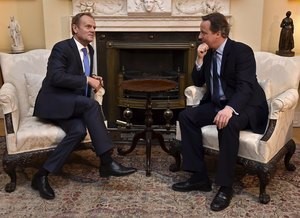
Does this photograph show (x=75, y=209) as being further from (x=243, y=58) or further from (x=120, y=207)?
(x=243, y=58)

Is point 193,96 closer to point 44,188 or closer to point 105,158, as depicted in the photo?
point 105,158

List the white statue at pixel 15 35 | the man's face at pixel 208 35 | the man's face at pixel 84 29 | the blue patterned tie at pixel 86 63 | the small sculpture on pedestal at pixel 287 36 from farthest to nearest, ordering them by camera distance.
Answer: the white statue at pixel 15 35 < the small sculpture on pedestal at pixel 287 36 < the blue patterned tie at pixel 86 63 < the man's face at pixel 84 29 < the man's face at pixel 208 35

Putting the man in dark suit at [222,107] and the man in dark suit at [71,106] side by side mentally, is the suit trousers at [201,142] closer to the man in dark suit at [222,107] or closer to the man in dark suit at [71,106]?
Result: the man in dark suit at [222,107]

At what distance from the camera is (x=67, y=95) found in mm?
2650

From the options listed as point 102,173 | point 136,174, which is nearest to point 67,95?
point 102,173

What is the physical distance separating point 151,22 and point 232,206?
1.96m

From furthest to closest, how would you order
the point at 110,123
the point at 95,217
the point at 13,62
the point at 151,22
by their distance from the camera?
the point at 110,123 → the point at 151,22 → the point at 13,62 → the point at 95,217

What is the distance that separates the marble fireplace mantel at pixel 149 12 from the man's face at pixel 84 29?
108 centimetres

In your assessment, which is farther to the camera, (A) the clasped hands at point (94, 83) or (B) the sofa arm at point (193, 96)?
(B) the sofa arm at point (193, 96)

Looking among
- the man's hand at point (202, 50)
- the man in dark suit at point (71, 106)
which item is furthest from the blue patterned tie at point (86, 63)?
the man's hand at point (202, 50)

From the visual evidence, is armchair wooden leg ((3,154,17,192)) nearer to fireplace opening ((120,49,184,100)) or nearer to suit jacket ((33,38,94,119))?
suit jacket ((33,38,94,119))

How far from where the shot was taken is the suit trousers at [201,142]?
2.44 metres

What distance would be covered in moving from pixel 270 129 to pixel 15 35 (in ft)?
8.50

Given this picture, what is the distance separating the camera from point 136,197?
2576 millimetres
